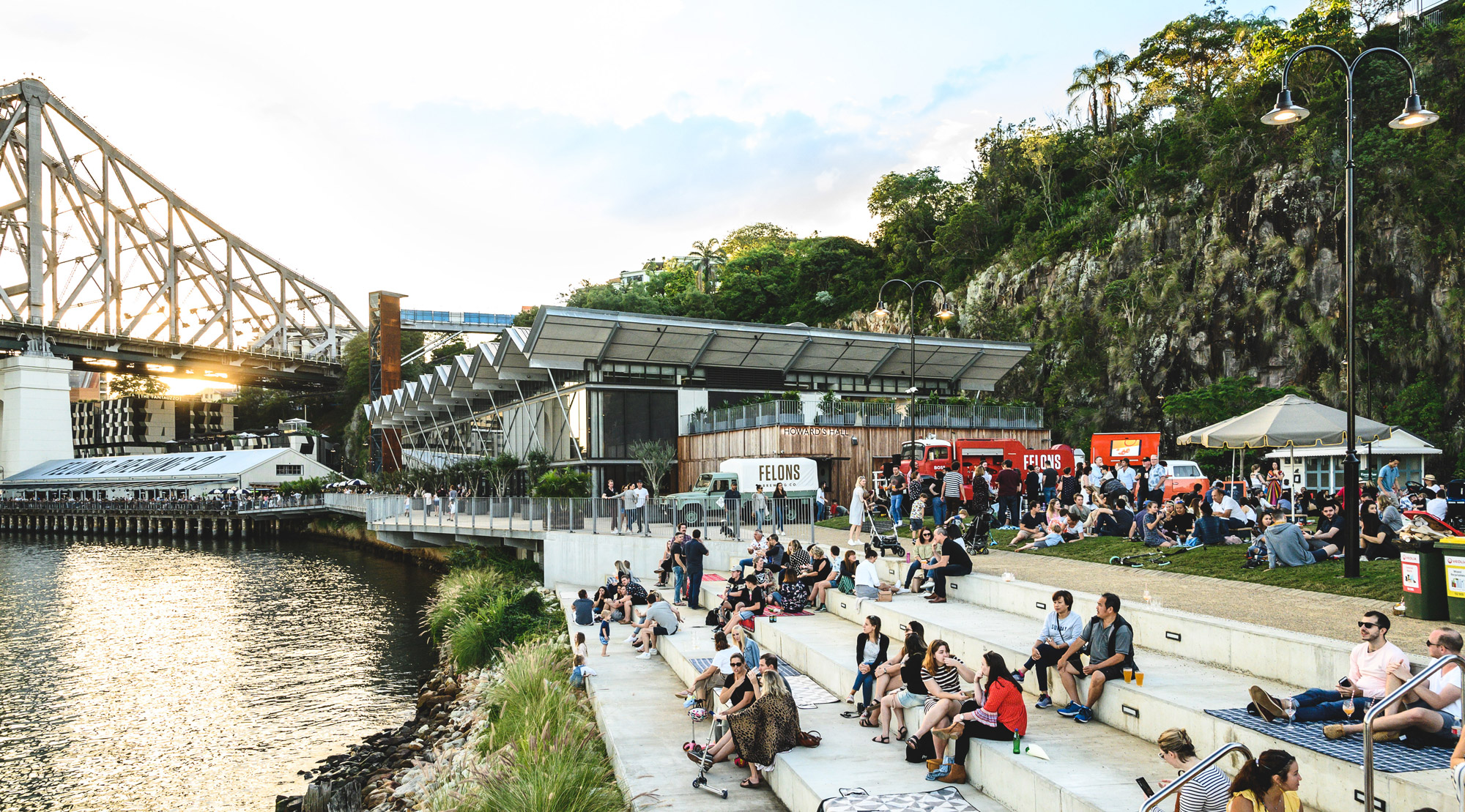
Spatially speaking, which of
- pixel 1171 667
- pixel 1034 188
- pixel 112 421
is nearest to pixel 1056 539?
pixel 1171 667

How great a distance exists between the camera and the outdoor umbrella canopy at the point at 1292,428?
15961 mm

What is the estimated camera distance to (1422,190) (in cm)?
4172

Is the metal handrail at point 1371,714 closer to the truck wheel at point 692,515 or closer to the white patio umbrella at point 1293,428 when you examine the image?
the white patio umbrella at point 1293,428

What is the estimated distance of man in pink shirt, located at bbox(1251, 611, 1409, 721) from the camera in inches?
269

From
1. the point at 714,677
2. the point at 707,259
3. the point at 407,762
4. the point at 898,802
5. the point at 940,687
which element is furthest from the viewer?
the point at 707,259

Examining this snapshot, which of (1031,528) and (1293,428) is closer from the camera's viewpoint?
(1293,428)

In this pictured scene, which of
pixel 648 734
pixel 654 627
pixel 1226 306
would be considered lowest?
pixel 648 734

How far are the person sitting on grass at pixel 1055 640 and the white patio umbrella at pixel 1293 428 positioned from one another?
9.09 meters

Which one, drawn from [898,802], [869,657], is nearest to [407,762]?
[869,657]

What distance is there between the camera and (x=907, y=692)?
9023 mm

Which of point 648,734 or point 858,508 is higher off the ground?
point 858,508

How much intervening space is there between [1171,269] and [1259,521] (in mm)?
40071

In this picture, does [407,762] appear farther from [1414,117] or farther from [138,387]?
[138,387]

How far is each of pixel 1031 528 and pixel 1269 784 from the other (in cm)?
1402
